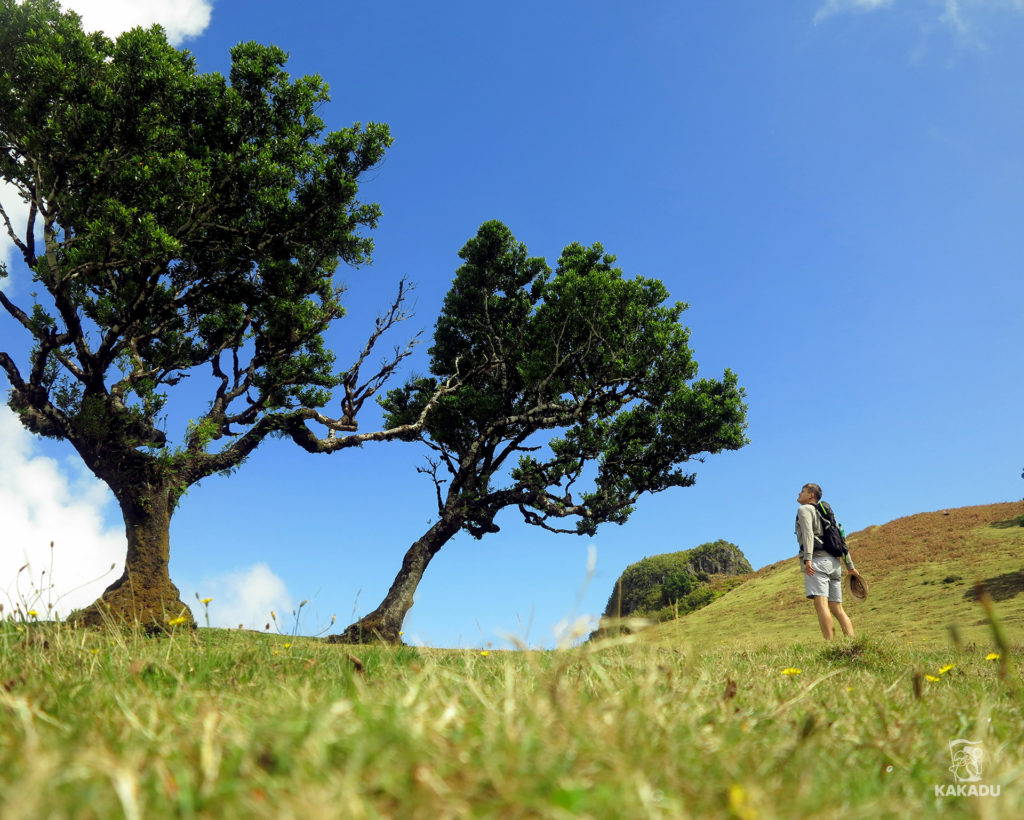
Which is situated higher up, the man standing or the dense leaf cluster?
the dense leaf cluster

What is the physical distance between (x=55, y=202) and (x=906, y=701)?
53.6ft

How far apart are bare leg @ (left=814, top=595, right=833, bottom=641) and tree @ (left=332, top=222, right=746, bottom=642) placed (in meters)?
9.51

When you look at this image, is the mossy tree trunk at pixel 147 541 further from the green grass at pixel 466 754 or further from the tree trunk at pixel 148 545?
the green grass at pixel 466 754

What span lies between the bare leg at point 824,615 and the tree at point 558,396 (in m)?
9.51

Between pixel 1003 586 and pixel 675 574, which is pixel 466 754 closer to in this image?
pixel 1003 586

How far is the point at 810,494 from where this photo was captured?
11008mm

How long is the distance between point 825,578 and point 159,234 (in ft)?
45.5

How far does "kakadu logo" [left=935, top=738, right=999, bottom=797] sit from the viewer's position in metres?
2.25

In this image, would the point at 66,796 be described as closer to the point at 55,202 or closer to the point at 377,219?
the point at 55,202

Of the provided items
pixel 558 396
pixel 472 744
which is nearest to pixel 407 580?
pixel 558 396

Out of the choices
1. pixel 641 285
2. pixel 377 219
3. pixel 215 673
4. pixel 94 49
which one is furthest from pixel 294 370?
pixel 215 673

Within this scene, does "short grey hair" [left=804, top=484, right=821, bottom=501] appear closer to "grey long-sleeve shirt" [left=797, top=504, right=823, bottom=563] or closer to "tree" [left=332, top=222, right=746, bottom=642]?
"grey long-sleeve shirt" [left=797, top=504, right=823, bottom=563]

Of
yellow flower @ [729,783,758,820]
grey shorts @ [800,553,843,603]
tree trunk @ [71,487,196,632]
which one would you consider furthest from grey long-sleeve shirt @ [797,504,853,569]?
tree trunk @ [71,487,196,632]

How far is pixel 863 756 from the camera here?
8.54 feet
